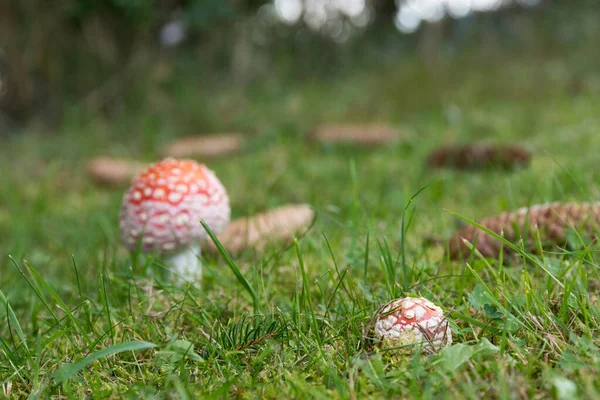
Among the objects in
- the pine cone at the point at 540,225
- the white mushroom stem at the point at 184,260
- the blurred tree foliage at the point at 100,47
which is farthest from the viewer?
the blurred tree foliage at the point at 100,47

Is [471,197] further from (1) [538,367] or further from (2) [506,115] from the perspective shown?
(2) [506,115]

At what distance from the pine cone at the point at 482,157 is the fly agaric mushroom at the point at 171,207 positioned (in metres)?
1.73

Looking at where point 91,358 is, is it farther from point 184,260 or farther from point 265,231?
point 265,231

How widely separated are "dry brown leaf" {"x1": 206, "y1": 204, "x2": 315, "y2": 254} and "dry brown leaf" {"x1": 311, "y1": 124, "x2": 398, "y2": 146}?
77.4 inches

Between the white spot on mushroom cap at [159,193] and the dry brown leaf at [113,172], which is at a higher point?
the white spot on mushroom cap at [159,193]

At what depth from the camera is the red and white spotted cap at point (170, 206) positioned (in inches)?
67.6

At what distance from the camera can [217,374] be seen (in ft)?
3.59

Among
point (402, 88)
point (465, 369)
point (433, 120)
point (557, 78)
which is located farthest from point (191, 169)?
point (557, 78)

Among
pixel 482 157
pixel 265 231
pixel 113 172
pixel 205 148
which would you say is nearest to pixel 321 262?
pixel 265 231

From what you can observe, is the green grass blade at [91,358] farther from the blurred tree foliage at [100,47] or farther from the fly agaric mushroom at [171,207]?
the blurred tree foliage at [100,47]

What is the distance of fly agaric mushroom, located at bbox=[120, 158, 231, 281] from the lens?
172cm

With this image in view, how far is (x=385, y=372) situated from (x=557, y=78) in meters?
4.97

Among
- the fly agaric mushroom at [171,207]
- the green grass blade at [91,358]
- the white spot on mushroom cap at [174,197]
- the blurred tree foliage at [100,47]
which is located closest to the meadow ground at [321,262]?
the green grass blade at [91,358]

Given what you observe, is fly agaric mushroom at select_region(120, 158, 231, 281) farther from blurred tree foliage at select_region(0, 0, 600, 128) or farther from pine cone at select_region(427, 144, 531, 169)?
blurred tree foliage at select_region(0, 0, 600, 128)
